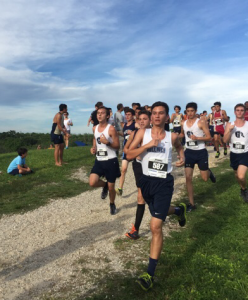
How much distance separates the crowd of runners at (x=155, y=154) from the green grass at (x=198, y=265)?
0.96 ft

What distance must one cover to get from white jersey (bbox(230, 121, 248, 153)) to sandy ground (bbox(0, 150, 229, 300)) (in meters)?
2.24

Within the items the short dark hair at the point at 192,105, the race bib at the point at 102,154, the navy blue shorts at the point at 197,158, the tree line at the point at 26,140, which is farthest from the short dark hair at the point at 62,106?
the tree line at the point at 26,140

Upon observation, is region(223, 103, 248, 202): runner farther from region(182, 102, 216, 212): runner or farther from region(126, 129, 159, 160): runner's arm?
region(126, 129, 159, 160): runner's arm

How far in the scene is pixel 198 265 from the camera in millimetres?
4027

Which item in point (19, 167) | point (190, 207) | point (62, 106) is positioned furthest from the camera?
point (62, 106)

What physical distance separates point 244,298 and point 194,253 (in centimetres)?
120

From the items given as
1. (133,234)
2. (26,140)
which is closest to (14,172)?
(133,234)

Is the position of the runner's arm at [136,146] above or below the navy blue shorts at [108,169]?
above

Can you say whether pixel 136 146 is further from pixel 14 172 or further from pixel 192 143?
pixel 14 172

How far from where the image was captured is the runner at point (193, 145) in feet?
21.5

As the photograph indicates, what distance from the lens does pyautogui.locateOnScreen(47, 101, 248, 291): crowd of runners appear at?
3.77 meters

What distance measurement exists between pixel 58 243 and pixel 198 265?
258cm

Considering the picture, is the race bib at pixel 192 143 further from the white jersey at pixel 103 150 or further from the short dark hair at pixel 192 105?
the white jersey at pixel 103 150

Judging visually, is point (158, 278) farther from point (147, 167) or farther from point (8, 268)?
point (8, 268)
